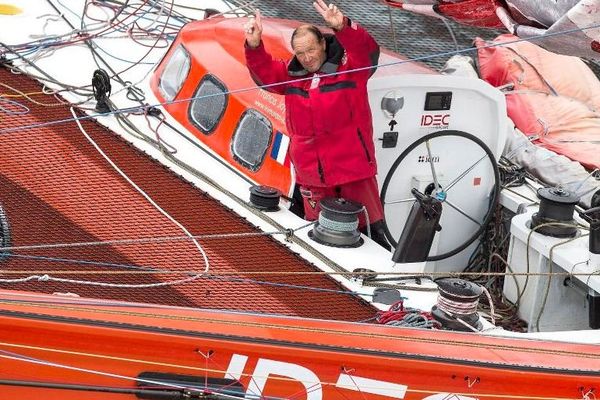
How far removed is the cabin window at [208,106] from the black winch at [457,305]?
2156mm

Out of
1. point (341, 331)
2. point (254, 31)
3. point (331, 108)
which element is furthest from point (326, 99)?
point (341, 331)

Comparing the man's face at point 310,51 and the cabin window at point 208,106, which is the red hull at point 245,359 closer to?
the man's face at point 310,51

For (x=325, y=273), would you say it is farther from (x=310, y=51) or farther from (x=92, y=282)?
(x=310, y=51)

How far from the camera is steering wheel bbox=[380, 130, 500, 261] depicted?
7.14 m

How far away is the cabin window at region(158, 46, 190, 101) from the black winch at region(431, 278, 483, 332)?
267cm

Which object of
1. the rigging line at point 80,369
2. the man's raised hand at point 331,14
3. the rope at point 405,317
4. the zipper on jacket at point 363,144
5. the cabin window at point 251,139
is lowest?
the rope at point 405,317

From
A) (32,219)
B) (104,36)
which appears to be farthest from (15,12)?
(32,219)

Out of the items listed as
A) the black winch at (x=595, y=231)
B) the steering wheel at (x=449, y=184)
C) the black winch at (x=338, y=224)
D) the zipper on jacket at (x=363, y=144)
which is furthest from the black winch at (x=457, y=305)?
the steering wheel at (x=449, y=184)

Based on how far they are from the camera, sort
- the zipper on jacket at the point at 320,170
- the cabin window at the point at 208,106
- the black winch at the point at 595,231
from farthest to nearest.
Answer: the cabin window at the point at 208,106 < the zipper on jacket at the point at 320,170 < the black winch at the point at 595,231

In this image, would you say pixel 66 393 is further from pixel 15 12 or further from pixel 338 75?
pixel 15 12

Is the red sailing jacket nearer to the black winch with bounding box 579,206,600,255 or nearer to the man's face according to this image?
the man's face

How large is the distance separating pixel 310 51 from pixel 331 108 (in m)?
0.30

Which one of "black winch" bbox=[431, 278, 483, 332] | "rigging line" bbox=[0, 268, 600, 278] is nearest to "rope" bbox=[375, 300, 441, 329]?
"black winch" bbox=[431, 278, 483, 332]

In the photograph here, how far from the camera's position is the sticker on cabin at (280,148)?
22.9 feet
